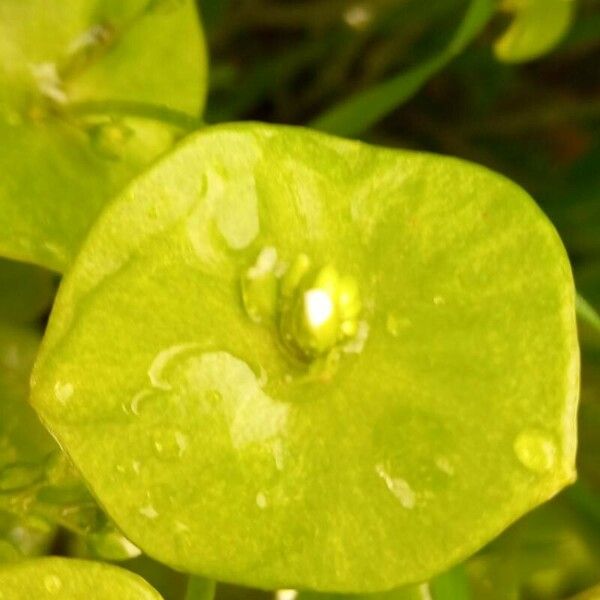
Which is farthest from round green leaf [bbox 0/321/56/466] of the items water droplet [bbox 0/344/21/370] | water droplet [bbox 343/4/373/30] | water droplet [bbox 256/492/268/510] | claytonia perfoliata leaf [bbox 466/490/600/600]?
water droplet [bbox 343/4/373/30]

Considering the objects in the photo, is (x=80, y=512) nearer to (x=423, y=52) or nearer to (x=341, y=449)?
(x=341, y=449)

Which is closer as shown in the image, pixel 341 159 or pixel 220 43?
pixel 341 159

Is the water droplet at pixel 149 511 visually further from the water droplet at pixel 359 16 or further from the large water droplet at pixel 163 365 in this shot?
the water droplet at pixel 359 16

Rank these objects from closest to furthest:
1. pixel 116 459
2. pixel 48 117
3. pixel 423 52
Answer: pixel 116 459 < pixel 48 117 < pixel 423 52

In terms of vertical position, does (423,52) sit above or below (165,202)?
below

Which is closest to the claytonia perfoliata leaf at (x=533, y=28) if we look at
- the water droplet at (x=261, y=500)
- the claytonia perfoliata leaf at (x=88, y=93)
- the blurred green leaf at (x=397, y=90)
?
the blurred green leaf at (x=397, y=90)

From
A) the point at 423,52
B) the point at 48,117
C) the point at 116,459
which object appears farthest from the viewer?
the point at 423,52

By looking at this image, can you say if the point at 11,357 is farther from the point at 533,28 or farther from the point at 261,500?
the point at 533,28

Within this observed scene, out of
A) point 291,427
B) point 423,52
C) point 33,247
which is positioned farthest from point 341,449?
point 423,52
